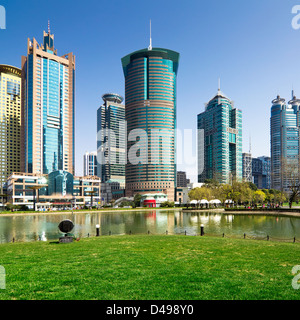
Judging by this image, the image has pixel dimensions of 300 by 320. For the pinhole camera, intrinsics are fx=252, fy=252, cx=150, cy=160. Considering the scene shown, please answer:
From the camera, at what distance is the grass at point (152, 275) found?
8.96m

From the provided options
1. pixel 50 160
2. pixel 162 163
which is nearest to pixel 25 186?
pixel 50 160

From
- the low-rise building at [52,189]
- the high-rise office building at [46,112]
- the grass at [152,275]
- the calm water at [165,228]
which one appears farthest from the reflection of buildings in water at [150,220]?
the high-rise office building at [46,112]

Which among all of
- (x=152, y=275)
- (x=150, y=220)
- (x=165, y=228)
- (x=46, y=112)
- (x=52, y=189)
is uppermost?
(x=46, y=112)

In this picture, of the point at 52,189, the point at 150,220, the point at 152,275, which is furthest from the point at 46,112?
the point at 152,275

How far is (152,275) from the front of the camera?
36.2 ft

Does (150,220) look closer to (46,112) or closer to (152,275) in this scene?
(152,275)

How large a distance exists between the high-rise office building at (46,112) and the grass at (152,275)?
166722 mm

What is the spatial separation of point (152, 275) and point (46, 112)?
183549 mm

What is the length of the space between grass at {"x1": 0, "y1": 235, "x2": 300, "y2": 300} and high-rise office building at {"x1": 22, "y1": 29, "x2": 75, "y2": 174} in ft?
547

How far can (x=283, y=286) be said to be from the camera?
9664 millimetres

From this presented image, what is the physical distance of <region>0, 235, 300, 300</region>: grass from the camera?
29.4 feet

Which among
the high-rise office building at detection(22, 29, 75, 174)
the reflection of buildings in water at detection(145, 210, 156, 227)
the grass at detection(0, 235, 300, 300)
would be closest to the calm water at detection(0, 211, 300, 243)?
the reflection of buildings in water at detection(145, 210, 156, 227)

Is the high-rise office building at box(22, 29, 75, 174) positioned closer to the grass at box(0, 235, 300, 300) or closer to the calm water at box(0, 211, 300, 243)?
the calm water at box(0, 211, 300, 243)

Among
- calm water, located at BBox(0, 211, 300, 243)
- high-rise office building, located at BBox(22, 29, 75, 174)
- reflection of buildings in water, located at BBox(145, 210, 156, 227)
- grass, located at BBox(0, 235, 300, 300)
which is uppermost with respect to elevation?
high-rise office building, located at BBox(22, 29, 75, 174)
